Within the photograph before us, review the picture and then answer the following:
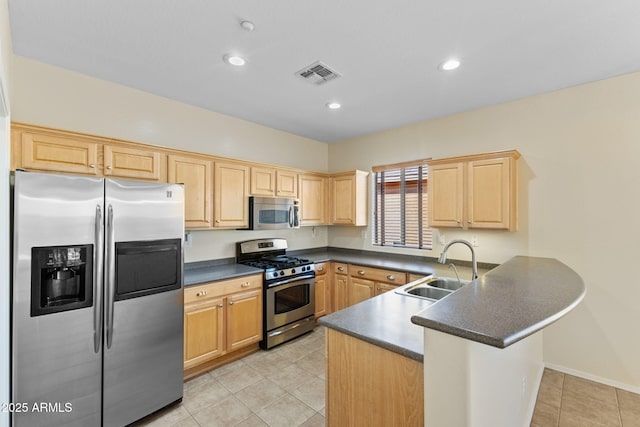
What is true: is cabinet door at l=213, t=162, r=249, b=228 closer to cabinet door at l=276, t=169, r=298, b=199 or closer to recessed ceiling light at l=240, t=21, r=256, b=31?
cabinet door at l=276, t=169, r=298, b=199

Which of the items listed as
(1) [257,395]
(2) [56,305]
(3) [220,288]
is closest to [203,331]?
(3) [220,288]

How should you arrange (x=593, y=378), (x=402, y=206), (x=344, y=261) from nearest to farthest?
(x=593, y=378), (x=344, y=261), (x=402, y=206)

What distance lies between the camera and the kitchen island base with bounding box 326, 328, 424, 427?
1293 millimetres

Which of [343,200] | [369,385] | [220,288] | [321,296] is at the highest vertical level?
[343,200]

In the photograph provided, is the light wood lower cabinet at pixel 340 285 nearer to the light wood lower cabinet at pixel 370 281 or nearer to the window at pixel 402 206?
the light wood lower cabinet at pixel 370 281

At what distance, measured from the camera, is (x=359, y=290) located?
12.0ft

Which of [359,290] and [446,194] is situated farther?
[359,290]

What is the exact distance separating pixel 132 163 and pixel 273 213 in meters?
1.60

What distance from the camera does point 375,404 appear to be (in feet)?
4.63

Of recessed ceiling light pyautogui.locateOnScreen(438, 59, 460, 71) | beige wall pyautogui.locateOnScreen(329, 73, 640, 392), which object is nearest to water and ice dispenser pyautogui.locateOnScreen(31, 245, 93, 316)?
recessed ceiling light pyautogui.locateOnScreen(438, 59, 460, 71)

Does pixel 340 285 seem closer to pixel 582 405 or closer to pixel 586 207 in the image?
pixel 582 405

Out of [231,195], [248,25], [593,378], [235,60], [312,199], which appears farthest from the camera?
[312,199]

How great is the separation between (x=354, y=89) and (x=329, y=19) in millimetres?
1059

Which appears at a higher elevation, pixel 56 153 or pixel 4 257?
pixel 56 153
